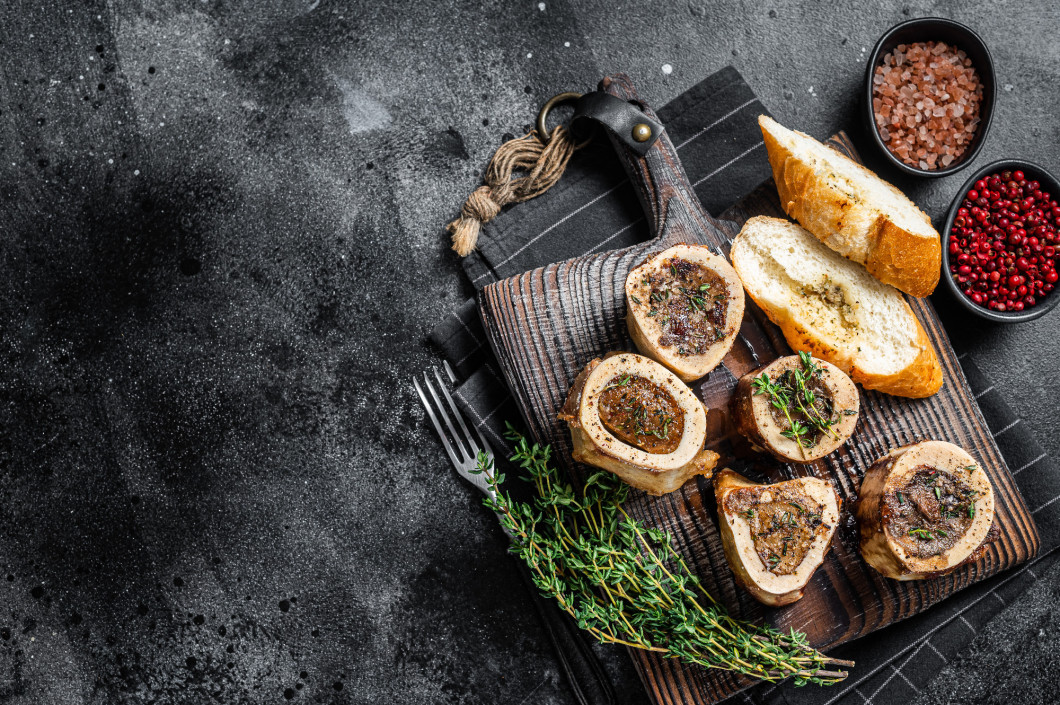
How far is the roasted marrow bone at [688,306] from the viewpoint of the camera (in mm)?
1719

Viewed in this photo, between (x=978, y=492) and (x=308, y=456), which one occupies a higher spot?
(x=978, y=492)

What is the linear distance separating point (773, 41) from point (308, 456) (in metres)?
1.88

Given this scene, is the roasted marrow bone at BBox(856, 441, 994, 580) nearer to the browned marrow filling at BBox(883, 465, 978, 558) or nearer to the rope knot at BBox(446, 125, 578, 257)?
the browned marrow filling at BBox(883, 465, 978, 558)

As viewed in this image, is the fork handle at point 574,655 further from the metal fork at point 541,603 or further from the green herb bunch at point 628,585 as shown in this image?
the green herb bunch at point 628,585

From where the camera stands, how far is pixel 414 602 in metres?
2.06

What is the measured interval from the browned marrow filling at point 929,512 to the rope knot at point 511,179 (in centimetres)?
123

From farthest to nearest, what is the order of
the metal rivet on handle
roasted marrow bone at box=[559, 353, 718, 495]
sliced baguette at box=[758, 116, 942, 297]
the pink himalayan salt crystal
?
1. the pink himalayan salt crystal
2. the metal rivet on handle
3. sliced baguette at box=[758, 116, 942, 297]
4. roasted marrow bone at box=[559, 353, 718, 495]

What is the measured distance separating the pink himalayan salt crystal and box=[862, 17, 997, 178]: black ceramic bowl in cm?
2

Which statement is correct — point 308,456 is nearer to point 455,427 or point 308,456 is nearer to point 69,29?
point 455,427

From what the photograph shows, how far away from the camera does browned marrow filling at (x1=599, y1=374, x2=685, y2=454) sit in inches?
65.0

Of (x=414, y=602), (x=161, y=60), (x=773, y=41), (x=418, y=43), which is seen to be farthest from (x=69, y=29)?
(x=773, y=41)

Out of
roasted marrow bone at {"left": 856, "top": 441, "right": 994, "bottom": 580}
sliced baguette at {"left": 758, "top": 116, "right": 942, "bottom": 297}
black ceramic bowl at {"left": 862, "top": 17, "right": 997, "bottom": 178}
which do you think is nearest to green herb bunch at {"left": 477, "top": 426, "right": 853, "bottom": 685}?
roasted marrow bone at {"left": 856, "top": 441, "right": 994, "bottom": 580}

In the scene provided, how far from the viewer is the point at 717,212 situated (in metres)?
2.08

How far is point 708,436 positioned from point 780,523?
0.29 metres
